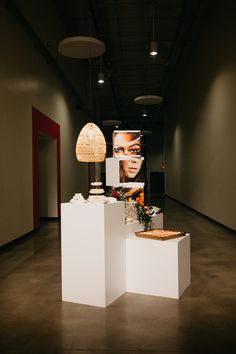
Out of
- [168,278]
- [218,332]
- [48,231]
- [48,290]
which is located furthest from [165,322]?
[48,231]

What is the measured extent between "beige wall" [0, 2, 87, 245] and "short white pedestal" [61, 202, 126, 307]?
302 cm

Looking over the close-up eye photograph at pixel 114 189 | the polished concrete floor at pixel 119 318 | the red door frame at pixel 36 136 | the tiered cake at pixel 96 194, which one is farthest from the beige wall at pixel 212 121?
the tiered cake at pixel 96 194

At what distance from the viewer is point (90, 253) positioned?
3379mm

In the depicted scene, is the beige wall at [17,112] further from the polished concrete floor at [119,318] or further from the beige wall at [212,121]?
the beige wall at [212,121]

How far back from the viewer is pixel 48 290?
3932mm

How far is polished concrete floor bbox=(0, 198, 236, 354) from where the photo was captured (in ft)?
8.49

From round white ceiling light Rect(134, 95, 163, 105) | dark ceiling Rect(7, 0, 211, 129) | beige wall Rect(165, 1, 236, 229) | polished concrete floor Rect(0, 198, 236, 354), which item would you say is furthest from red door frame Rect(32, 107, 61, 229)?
beige wall Rect(165, 1, 236, 229)

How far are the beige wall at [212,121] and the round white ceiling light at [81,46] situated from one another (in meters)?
2.62

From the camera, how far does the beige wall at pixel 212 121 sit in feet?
24.2

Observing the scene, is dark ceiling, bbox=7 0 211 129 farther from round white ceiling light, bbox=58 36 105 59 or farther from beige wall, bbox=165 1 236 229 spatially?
round white ceiling light, bbox=58 36 105 59

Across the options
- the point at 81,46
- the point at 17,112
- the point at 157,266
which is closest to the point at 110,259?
the point at 157,266

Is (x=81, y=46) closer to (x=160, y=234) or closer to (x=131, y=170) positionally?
(x=131, y=170)

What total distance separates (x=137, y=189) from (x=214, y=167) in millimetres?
3509

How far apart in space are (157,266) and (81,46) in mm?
4820
